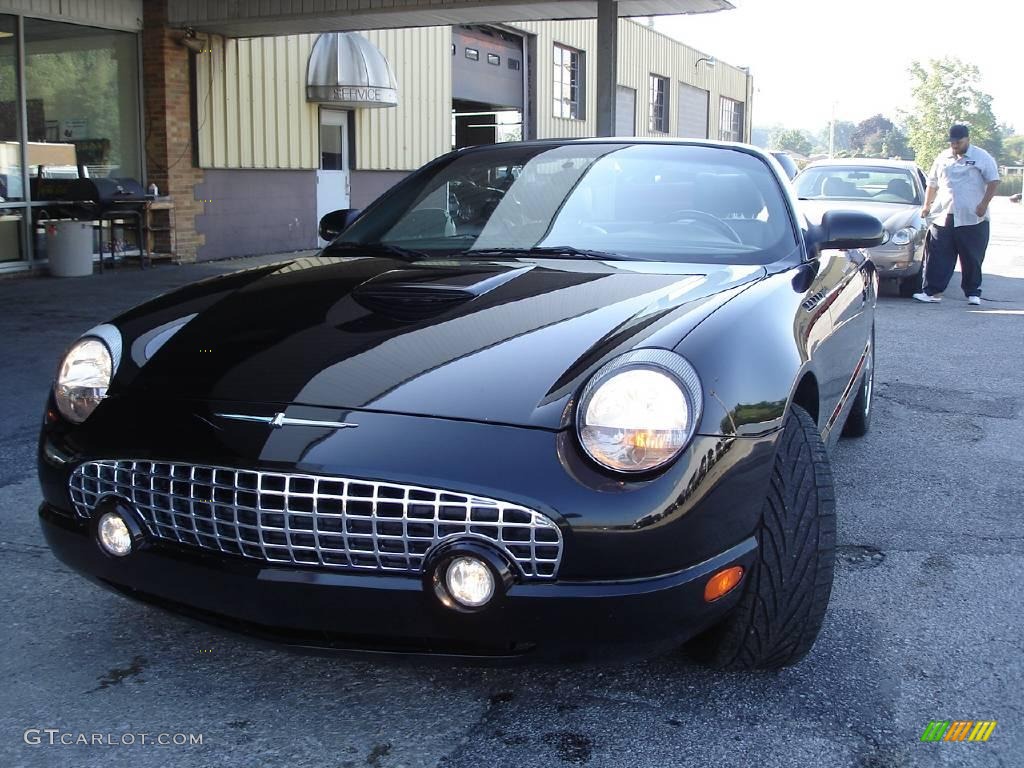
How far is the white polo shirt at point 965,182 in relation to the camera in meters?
10.4

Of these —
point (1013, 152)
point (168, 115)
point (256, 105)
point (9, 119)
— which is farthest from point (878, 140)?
point (9, 119)

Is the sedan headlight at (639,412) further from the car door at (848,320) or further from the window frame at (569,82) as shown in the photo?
the window frame at (569,82)

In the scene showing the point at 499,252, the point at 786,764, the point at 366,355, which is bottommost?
the point at 786,764

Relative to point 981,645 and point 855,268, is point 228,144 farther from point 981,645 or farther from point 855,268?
point 981,645

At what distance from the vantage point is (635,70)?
2777 centimetres

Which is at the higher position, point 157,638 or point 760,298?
point 760,298

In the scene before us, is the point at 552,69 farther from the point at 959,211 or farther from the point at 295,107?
the point at 959,211

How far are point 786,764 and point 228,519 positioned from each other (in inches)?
50.2

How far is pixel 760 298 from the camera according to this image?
9.05 feet

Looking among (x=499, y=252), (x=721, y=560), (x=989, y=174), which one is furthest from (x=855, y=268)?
(x=989, y=174)

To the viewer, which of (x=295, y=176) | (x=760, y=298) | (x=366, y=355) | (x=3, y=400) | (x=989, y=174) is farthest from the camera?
(x=295, y=176)

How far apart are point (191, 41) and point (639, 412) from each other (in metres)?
12.3

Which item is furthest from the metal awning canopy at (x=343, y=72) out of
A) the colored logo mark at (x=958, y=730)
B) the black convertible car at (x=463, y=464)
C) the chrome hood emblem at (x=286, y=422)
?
the colored logo mark at (x=958, y=730)

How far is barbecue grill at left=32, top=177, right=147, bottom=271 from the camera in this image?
38.8 ft
